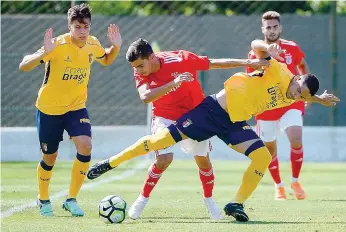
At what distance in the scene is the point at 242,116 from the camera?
891 cm

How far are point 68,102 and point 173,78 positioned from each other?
1.12m

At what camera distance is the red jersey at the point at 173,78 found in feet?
29.9

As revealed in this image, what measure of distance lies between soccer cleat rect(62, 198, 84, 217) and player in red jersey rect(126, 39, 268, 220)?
1.54ft

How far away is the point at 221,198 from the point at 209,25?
Answer: 24.8 ft

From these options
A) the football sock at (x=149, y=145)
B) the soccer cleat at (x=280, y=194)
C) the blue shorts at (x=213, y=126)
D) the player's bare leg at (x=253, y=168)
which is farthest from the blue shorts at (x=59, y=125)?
the soccer cleat at (x=280, y=194)

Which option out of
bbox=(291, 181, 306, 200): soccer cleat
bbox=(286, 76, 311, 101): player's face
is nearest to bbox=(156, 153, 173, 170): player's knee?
bbox=(286, 76, 311, 101): player's face

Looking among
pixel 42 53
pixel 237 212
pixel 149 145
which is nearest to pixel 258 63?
pixel 149 145

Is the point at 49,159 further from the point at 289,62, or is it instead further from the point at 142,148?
the point at 289,62

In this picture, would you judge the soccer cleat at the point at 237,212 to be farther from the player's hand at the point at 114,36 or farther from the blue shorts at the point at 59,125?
the player's hand at the point at 114,36

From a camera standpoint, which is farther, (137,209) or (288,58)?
(288,58)

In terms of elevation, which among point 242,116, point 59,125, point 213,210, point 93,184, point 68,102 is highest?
point 68,102

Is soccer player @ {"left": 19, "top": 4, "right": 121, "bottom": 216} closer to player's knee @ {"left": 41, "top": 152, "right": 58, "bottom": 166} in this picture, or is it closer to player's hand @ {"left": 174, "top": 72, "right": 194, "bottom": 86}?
player's knee @ {"left": 41, "top": 152, "right": 58, "bottom": 166}

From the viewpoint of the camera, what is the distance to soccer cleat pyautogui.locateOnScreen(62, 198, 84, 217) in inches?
364

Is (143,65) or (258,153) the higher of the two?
(143,65)
